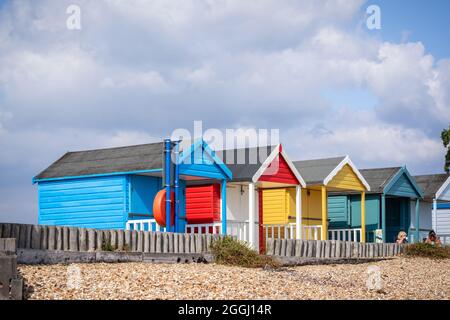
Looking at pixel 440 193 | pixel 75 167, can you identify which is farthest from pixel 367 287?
pixel 440 193

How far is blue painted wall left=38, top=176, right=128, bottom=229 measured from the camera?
21.5 metres

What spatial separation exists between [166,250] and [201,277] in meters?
3.89

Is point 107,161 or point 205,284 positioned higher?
point 107,161

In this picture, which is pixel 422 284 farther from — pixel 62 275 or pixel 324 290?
pixel 62 275

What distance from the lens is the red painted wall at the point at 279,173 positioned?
23.9m

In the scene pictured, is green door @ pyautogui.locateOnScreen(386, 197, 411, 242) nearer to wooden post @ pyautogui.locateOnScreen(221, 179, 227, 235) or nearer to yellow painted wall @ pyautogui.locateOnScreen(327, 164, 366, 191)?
yellow painted wall @ pyautogui.locateOnScreen(327, 164, 366, 191)

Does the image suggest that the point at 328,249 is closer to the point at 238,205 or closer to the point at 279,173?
the point at 279,173

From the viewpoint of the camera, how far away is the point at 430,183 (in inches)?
1326

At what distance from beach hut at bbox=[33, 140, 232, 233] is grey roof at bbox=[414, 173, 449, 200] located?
12844 mm

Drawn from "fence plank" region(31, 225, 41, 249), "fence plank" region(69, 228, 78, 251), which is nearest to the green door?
"fence plank" region(69, 228, 78, 251)

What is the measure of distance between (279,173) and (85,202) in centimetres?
607

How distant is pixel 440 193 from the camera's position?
3303 centimetres

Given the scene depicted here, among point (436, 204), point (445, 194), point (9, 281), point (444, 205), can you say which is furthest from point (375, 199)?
point (9, 281)

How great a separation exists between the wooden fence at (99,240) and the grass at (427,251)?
27.0 feet
